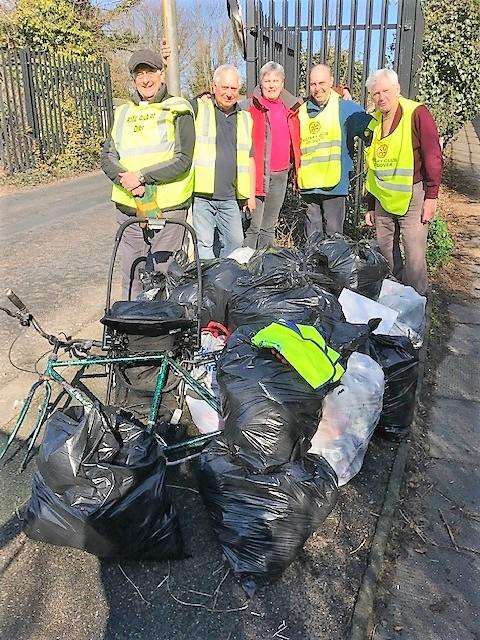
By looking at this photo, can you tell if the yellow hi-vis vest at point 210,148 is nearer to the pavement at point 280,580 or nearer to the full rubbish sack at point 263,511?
the pavement at point 280,580

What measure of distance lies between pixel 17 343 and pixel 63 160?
10.2 m

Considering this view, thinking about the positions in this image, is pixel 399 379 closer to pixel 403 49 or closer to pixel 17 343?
pixel 17 343

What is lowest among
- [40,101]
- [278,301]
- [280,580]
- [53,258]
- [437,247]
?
[53,258]

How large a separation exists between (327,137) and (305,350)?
285 centimetres

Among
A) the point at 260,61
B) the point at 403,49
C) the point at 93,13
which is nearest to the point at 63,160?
the point at 93,13

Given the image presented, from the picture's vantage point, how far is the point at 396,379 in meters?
3.31

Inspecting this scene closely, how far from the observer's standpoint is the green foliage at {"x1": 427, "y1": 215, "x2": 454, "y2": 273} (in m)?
6.48

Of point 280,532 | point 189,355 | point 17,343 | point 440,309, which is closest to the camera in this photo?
point 280,532

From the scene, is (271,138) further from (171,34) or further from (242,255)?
(242,255)

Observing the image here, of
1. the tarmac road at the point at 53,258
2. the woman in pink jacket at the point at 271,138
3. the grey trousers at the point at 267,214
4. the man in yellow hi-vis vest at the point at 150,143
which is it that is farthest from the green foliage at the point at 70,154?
the man in yellow hi-vis vest at the point at 150,143

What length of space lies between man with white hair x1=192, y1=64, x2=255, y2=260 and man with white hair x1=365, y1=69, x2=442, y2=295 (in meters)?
0.99

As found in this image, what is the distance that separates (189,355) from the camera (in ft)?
10.3

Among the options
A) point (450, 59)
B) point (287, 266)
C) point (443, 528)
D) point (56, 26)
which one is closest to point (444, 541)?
point (443, 528)

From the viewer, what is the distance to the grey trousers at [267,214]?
5.17 m
